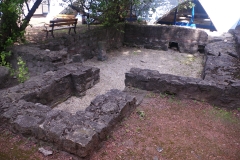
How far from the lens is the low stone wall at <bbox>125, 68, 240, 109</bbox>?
488cm

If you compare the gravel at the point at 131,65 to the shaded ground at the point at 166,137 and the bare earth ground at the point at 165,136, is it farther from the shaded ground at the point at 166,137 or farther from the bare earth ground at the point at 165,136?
the shaded ground at the point at 166,137

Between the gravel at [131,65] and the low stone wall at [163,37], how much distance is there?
0.40m

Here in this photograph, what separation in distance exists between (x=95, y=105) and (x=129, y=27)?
852 cm

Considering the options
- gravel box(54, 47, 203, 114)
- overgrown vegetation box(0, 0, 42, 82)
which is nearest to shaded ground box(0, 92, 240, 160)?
gravel box(54, 47, 203, 114)

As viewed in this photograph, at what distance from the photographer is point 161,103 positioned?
4945mm

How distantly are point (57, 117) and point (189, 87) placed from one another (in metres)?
3.07

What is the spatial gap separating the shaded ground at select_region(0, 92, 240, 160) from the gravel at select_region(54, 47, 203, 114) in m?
1.96

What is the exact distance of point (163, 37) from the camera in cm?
1130

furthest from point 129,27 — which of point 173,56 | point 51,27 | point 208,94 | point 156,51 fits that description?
point 208,94

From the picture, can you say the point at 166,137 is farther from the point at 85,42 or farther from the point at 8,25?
the point at 85,42

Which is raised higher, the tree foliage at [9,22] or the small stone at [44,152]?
the tree foliage at [9,22]

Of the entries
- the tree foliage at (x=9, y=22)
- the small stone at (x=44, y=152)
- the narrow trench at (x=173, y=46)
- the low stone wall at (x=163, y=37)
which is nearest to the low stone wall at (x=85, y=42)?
the low stone wall at (x=163, y=37)

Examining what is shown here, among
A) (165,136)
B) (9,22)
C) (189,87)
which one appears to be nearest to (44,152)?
(165,136)

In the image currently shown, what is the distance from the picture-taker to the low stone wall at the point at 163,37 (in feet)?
35.7
